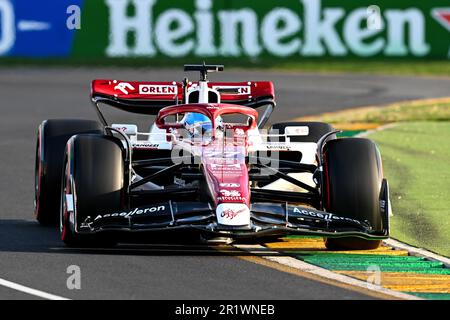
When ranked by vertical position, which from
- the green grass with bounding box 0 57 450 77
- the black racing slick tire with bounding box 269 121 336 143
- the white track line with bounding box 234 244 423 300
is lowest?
the white track line with bounding box 234 244 423 300

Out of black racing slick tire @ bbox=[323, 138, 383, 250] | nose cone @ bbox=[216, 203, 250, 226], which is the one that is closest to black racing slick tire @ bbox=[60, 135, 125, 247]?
nose cone @ bbox=[216, 203, 250, 226]

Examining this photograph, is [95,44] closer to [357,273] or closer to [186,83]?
[186,83]

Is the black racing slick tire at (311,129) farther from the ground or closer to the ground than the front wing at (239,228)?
farther from the ground

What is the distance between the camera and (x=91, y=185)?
36.9 feet

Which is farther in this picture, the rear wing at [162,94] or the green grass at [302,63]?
the green grass at [302,63]

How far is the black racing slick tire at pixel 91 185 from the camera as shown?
11.2 meters

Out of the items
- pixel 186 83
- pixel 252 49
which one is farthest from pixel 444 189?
pixel 252 49

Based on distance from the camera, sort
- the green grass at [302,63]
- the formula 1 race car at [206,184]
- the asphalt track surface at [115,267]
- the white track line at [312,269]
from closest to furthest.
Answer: the asphalt track surface at [115,267] < the white track line at [312,269] < the formula 1 race car at [206,184] < the green grass at [302,63]

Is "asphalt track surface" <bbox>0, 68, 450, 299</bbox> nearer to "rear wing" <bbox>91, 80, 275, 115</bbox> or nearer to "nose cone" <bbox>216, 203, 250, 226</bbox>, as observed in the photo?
"nose cone" <bbox>216, 203, 250, 226</bbox>

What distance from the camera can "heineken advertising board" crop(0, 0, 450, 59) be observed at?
106 feet

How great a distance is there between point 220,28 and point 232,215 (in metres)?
22.1

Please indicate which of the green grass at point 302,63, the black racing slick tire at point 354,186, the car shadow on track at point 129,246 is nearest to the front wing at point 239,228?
the black racing slick tire at point 354,186

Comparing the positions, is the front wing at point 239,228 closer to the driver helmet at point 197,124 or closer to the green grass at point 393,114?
the driver helmet at point 197,124

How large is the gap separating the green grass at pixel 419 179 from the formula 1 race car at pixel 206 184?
0.89 m
